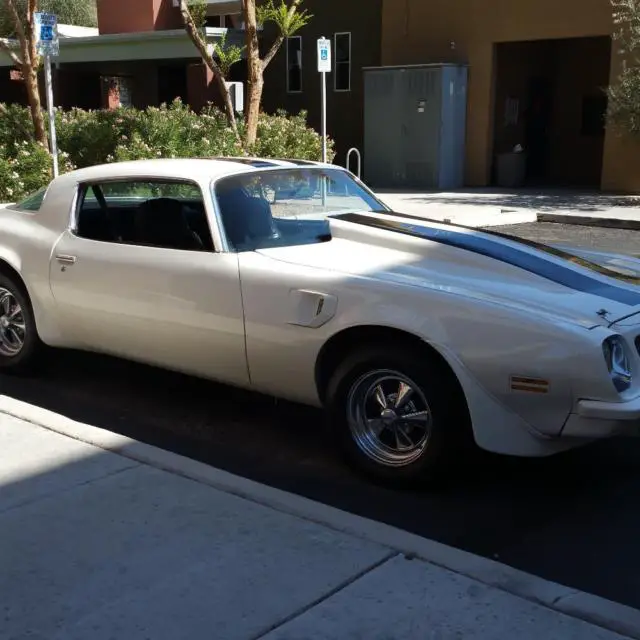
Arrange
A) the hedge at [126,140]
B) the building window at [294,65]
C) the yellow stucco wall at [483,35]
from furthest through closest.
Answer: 1. the building window at [294,65]
2. the yellow stucco wall at [483,35]
3. the hedge at [126,140]

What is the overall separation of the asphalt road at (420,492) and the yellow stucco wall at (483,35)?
16510 millimetres

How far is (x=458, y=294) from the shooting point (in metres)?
3.90

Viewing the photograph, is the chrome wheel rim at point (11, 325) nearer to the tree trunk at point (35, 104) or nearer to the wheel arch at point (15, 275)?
the wheel arch at point (15, 275)

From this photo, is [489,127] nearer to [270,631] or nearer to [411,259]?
[411,259]

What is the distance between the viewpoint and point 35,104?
53.2 ft

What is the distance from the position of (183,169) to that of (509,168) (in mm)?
18095

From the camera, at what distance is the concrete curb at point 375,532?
301cm

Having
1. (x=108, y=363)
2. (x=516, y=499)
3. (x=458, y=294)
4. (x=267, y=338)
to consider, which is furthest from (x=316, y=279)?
(x=108, y=363)

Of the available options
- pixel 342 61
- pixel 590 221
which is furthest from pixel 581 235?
pixel 342 61

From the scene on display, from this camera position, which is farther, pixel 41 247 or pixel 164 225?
pixel 41 247

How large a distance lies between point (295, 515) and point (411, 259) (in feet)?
4.66

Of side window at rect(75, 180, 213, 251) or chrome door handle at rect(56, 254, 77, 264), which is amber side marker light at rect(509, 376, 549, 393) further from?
chrome door handle at rect(56, 254, 77, 264)

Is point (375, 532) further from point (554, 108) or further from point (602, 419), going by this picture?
point (554, 108)

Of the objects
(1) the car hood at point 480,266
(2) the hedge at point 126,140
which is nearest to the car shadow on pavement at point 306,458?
(1) the car hood at point 480,266
